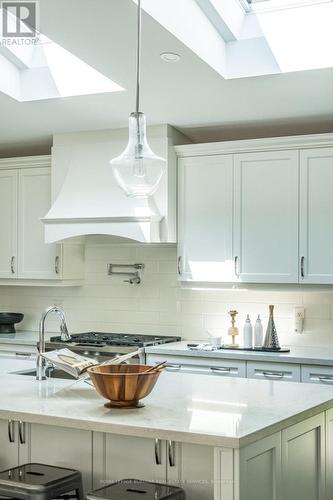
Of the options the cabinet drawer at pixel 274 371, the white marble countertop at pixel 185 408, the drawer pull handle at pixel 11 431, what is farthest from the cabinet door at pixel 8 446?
the cabinet drawer at pixel 274 371

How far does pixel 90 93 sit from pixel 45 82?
0.35 m

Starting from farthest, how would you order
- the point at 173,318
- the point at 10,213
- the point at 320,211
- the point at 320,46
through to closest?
the point at 10,213 < the point at 173,318 < the point at 320,211 < the point at 320,46

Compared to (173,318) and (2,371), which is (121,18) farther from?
(173,318)

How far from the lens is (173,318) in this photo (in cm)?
566

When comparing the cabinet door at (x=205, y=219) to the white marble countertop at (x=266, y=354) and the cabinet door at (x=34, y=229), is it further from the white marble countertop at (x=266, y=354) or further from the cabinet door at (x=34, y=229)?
the cabinet door at (x=34, y=229)

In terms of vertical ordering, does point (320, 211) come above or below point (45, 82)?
below

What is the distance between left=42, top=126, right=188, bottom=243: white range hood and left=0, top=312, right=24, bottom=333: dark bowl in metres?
0.93

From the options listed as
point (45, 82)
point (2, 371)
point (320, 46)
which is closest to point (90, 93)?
point (45, 82)

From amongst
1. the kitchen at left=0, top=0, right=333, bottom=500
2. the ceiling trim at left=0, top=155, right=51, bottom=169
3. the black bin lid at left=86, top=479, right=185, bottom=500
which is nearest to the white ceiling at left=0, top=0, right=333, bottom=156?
the kitchen at left=0, top=0, right=333, bottom=500

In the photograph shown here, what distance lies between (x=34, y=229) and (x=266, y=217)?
6.85 feet

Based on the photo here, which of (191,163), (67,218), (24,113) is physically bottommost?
(67,218)

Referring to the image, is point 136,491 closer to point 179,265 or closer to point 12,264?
point 179,265

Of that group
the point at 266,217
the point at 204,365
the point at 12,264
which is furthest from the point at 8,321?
the point at 266,217

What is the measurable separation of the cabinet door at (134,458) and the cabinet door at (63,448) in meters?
0.09
